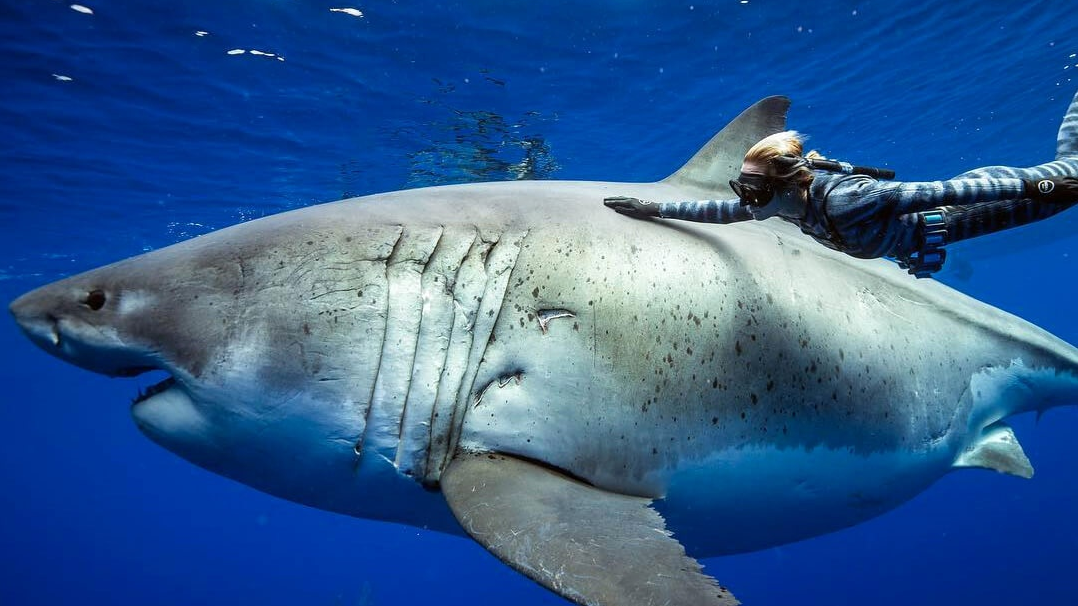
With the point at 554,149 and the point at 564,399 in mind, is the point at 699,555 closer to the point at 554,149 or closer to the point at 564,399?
the point at 564,399

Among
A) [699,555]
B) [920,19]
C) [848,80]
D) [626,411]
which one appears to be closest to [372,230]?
[626,411]

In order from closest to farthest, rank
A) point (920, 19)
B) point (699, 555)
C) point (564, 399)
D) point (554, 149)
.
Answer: point (564, 399)
point (699, 555)
point (920, 19)
point (554, 149)

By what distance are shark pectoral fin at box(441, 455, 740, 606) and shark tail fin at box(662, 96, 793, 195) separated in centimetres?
259

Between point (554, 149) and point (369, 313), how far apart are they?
1526cm

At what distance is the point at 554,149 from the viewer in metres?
17.2

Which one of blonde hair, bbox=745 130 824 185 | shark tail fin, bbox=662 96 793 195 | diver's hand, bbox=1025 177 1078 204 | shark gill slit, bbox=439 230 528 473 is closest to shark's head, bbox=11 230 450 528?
shark gill slit, bbox=439 230 528 473

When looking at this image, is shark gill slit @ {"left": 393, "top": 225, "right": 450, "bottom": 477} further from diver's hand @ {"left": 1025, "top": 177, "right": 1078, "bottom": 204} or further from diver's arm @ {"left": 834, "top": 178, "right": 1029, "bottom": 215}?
diver's hand @ {"left": 1025, "top": 177, "right": 1078, "bottom": 204}

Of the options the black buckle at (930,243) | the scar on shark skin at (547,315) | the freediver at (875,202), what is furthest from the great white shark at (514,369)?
the black buckle at (930,243)

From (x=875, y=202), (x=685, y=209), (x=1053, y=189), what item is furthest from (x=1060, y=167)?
(x=685, y=209)

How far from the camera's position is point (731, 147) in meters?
4.39

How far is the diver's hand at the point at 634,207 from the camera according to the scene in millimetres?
3357

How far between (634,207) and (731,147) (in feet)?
4.83

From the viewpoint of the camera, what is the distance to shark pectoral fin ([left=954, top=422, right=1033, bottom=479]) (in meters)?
4.44

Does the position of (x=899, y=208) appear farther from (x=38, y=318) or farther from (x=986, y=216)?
(x=38, y=318)
